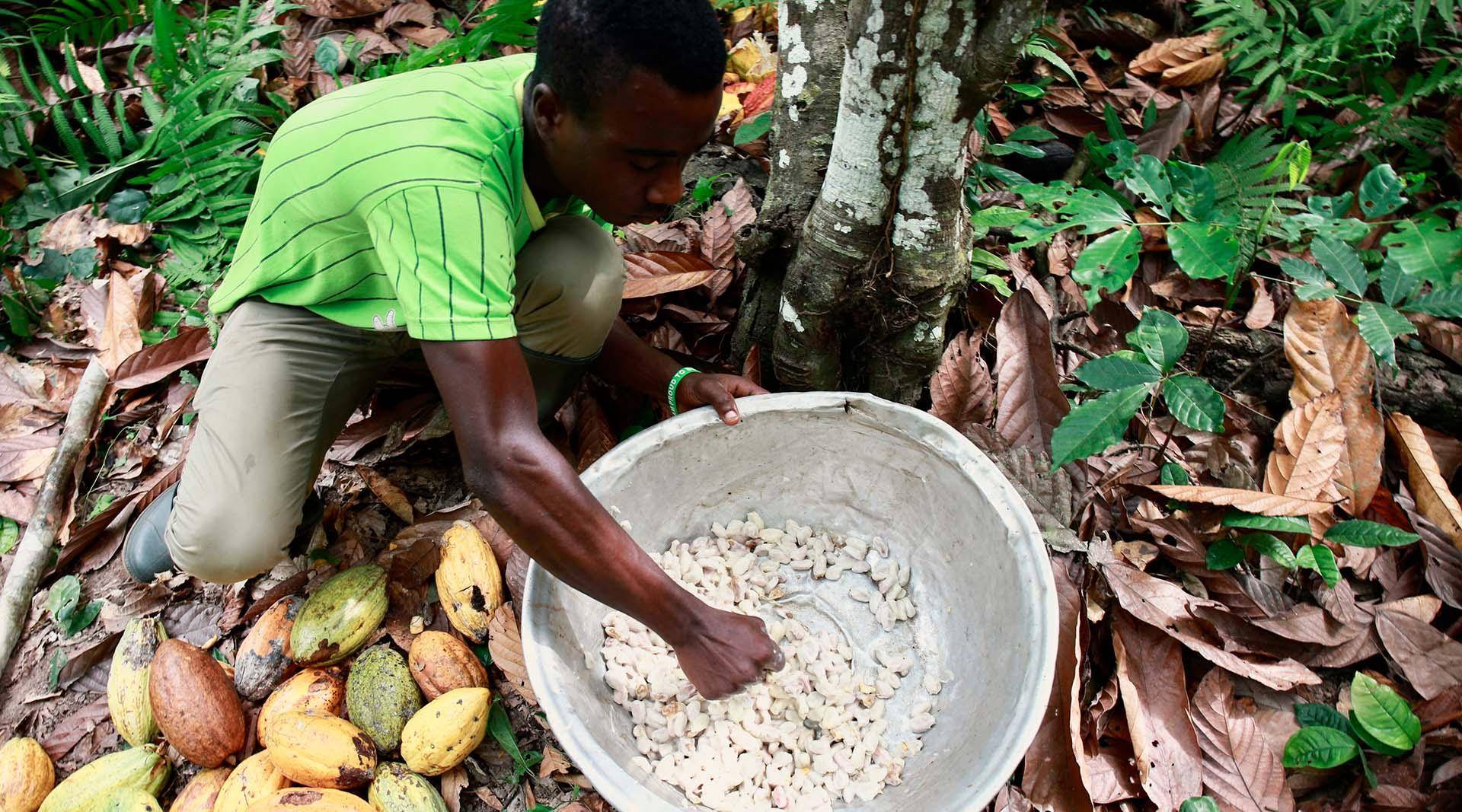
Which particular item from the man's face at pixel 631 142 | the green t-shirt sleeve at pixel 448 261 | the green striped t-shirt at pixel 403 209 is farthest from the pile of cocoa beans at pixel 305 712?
the man's face at pixel 631 142

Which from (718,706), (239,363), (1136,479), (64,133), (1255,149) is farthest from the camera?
(64,133)

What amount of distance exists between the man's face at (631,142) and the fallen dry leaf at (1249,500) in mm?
1120

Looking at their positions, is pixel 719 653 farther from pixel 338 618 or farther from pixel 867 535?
pixel 338 618

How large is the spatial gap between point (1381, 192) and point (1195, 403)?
0.50m

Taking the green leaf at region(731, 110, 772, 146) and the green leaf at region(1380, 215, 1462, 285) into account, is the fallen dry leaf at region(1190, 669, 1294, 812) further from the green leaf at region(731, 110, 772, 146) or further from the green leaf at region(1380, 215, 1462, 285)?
the green leaf at region(731, 110, 772, 146)

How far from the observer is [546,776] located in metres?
1.63

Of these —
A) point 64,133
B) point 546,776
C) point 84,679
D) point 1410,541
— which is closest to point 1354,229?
point 1410,541

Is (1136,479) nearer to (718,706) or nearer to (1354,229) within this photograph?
(1354,229)

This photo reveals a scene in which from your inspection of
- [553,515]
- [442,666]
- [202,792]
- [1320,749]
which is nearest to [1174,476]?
[1320,749]

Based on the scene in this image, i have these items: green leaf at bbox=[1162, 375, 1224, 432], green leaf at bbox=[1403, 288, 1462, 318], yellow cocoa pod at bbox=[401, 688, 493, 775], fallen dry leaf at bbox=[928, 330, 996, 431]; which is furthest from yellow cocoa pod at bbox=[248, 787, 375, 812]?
green leaf at bbox=[1403, 288, 1462, 318]

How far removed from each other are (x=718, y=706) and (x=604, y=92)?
1.05 metres

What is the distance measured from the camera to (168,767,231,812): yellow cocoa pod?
1563mm

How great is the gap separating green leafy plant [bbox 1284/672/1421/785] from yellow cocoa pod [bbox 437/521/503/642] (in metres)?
1.45

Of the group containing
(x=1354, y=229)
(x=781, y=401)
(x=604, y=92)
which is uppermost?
(x=604, y=92)
